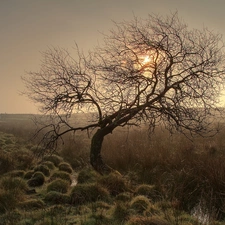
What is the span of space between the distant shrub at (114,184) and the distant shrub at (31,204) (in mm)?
1849

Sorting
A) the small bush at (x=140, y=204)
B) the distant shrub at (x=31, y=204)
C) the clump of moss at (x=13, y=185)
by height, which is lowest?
the distant shrub at (x=31, y=204)

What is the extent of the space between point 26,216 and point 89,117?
233 inches

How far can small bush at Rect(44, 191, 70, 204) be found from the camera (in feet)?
23.4

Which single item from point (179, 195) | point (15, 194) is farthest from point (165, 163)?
point (15, 194)

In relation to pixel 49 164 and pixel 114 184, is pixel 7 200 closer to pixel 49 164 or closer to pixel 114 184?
pixel 114 184

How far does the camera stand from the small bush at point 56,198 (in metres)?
7.12

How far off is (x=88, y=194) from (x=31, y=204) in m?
1.37

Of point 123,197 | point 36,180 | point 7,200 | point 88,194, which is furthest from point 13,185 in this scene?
point 123,197

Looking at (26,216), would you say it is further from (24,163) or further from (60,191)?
(24,163)

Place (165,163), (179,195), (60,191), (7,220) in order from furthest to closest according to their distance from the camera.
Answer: (165,163) → (60,191) → (179,195) → (7,220)

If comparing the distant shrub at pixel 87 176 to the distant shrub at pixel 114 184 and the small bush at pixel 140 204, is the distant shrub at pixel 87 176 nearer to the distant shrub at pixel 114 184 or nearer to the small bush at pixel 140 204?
the distant shrub at pixel 114 184

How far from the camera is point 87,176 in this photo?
917 cm

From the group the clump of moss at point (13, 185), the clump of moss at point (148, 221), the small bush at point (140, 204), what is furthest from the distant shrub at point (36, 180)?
the clump of moss at point (148, 221)

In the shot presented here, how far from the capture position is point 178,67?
31.2ft
